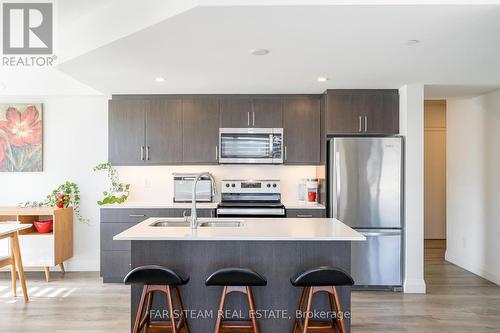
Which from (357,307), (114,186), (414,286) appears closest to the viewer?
(357,307)

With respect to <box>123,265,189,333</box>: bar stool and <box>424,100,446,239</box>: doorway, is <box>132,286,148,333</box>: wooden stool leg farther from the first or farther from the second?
<box>424,100,446,239</box>: doorway

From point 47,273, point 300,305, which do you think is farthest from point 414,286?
point 47,273

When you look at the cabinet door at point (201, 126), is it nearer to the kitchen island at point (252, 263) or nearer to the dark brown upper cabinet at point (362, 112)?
the dark brown upper cabinet at point (362, 112)

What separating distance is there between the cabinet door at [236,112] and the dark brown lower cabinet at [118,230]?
1130mm

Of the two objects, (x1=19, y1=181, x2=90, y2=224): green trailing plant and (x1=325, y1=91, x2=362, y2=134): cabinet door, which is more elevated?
(x1=325, y1=91, x2=362, y2=134): cabinet door

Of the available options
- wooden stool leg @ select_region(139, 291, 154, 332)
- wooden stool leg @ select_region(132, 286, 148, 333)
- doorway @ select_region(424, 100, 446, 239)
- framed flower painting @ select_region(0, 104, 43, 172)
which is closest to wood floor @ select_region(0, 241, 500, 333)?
wooden stool leg @ select_region(139, 291, 154, 332)

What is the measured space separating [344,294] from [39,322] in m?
2.66

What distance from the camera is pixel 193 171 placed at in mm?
5141

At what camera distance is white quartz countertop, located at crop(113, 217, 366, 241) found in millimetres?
2580

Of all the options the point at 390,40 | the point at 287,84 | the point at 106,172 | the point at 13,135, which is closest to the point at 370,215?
the point at 287,84

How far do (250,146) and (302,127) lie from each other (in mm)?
696

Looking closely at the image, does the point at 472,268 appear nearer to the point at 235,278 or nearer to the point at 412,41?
the point at 412,41

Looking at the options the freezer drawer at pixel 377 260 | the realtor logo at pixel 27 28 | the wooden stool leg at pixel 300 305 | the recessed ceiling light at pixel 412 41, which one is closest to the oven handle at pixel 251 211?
the freezer drawer at pixel 377 260

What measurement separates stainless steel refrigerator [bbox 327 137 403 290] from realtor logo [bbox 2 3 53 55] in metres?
3.15
